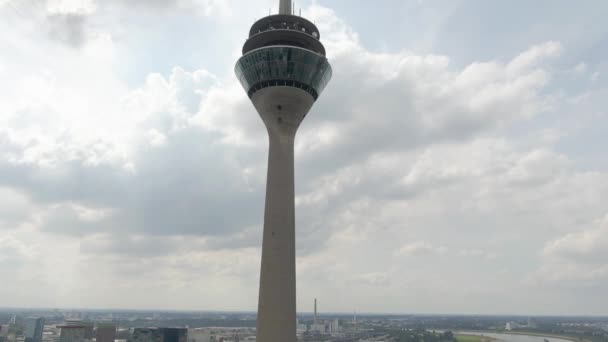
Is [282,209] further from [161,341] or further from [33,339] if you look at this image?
[33,339]

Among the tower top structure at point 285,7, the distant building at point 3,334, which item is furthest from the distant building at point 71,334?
the tower top structure at point 285,7

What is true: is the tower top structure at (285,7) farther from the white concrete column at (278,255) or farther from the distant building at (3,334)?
the distant building at (3,334)

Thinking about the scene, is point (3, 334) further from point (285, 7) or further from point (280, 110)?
point (285, 7)

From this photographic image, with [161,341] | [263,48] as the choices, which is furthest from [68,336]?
[263,48]

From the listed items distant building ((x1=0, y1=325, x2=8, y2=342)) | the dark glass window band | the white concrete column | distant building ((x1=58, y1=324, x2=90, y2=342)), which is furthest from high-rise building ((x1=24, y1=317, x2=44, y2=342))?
the dark glass window band

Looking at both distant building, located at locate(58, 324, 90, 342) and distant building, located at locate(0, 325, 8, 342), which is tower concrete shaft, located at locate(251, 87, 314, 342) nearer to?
distant building, located at locate(58, 324, 90, 342)

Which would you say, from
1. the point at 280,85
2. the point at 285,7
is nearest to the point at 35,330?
the point at 280,85
